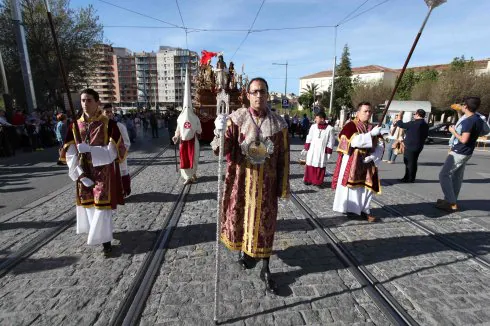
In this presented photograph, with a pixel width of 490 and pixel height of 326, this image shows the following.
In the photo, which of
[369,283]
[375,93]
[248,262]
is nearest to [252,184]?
[248,262]

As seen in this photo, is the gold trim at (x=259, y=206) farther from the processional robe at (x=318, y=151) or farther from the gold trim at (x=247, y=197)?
the processional robe at (x=318, y=151)

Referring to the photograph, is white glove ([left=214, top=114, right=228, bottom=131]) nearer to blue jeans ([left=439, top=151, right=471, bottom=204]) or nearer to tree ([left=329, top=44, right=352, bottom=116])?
blue jeans ([left=439, top=151, right=471, bottom=204])

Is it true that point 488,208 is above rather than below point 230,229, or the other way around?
below

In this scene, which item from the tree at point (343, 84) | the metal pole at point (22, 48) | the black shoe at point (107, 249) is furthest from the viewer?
the tree at point (343, 84)

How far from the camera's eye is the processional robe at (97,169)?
3.59 meters

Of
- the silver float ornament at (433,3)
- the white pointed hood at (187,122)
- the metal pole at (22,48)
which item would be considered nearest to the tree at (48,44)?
the metal pole at (22,48)

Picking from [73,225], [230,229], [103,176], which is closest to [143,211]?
[73,225]

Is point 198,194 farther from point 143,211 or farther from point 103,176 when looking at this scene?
point 103,176

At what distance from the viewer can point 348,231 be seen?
4.66 meters

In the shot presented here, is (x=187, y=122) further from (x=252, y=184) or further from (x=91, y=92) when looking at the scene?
(x=252, y=184)

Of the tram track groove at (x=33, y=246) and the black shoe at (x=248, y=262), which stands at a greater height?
the black shoe at (x=248, y=262)

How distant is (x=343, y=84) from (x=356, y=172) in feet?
217

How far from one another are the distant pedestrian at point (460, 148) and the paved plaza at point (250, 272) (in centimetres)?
41

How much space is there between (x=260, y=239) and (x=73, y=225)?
3.48 meters
